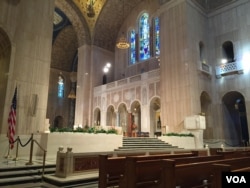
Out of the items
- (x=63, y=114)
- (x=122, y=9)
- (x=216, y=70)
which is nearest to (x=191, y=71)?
(x=216, y=70)

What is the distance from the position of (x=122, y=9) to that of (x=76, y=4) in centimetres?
481

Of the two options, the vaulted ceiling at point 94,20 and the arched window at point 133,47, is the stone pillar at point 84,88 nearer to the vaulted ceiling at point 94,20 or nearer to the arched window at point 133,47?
the vaulted ceiling at point 94,20

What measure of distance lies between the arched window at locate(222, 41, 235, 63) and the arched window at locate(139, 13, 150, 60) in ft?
23.8

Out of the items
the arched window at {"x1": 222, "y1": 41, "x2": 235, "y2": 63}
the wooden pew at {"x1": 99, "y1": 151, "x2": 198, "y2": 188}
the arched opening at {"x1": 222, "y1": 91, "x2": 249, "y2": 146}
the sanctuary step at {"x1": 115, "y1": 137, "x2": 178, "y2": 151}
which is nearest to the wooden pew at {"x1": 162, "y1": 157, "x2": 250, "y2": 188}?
the wooden pew at {"x1": 99, "y1": 151, "x2": 198, "y2": 188}

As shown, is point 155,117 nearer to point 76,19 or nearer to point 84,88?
point 84,88

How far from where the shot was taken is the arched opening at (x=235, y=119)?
15773 millimetres

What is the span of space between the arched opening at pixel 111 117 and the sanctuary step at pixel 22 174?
1539cm

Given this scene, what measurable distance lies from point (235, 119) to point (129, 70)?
11.3m

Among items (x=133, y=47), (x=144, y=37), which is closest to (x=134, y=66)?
(x=133, y=47)

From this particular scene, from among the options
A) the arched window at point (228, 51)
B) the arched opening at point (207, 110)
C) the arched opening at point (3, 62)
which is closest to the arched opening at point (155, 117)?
the arched opening at point (207, 110)

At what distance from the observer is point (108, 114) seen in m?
22.4

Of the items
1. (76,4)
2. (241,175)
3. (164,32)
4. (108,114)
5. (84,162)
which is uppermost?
(76,4)

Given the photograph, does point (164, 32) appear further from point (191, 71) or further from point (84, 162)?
point (84, 162)

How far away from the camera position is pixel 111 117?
22.5 m
